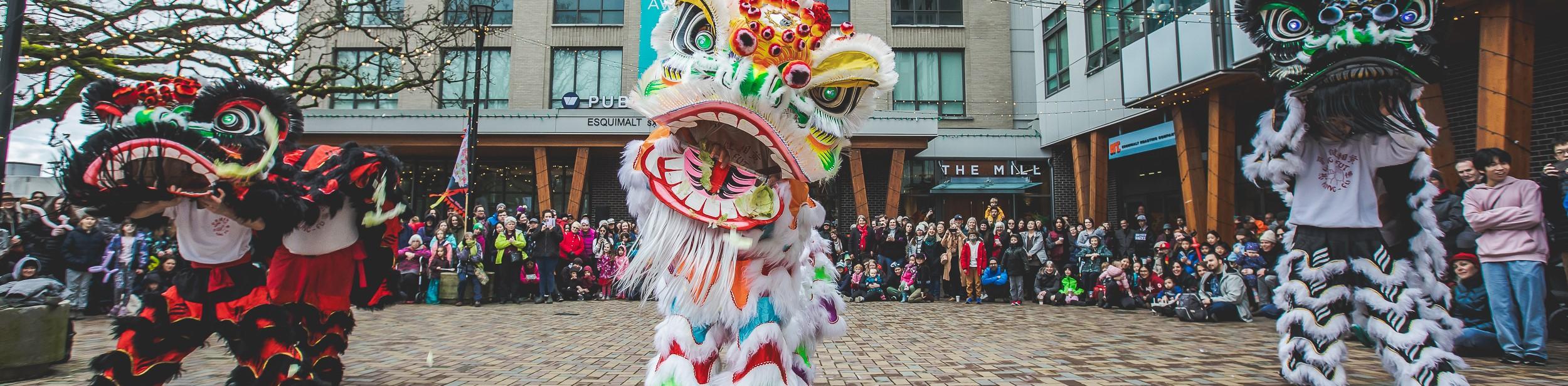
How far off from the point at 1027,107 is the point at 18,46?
21.5 meters

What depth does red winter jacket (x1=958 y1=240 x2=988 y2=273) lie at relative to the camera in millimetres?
12398

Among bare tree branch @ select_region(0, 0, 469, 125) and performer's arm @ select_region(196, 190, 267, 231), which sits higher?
bare tree branch @ select_region(0, 0, 469, 125)

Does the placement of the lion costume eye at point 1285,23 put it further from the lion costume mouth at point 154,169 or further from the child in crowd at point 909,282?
the child in crowd at point 909,282

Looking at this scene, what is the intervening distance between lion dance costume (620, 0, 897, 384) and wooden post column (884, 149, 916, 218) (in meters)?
14.9

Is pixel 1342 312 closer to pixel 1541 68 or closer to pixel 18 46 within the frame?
pixel 18 46

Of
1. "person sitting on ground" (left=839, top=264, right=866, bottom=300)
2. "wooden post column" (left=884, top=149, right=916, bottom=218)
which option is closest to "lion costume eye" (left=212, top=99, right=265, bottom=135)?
"person sitting on ground" (left=839, top=264, right=866, bottom=300)

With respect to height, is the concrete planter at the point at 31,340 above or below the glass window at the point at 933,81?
below

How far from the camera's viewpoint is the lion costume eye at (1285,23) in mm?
4074

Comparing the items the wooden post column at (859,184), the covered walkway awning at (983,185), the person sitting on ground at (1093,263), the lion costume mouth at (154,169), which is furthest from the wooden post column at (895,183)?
the lion costume mouth at (154,169)

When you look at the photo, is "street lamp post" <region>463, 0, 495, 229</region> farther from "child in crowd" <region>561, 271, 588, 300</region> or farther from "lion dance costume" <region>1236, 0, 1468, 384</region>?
"lion dance costume" <region>1236, 0, 1468, 384</region>

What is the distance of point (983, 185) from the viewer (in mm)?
19578

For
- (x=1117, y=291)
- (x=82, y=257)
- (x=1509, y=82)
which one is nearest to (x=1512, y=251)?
(x=1509, y=82)

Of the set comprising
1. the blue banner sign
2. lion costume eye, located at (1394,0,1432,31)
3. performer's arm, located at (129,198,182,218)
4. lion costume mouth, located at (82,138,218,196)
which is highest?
the blue banner sign

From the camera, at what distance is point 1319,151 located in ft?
13.5
